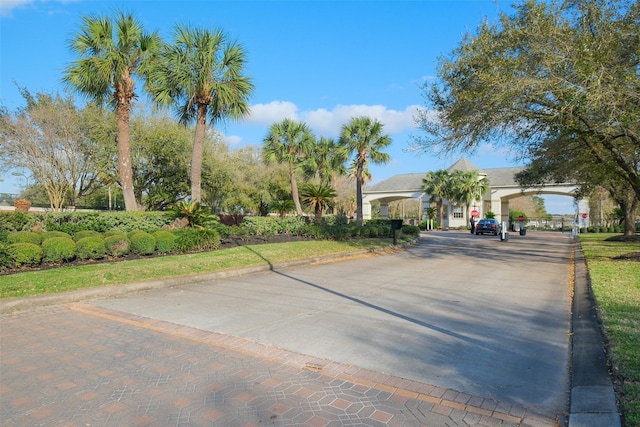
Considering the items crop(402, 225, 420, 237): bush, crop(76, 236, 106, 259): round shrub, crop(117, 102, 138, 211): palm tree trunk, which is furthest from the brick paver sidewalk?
crop(402, 225, 420, 237): bush

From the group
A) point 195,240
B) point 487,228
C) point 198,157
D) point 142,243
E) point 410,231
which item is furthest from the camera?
point 487,228

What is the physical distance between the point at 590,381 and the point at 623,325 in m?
2.17

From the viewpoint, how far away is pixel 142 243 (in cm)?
1277

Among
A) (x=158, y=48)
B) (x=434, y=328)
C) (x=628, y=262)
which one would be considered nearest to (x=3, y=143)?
(x=158, y=48)

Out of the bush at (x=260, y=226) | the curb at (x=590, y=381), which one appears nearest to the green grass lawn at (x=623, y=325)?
the curb at (x=590, y=381)

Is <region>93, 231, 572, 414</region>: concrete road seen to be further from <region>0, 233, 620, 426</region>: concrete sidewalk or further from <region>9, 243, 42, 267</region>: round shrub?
<region>9, 243, 42, 267</region>: round shrub

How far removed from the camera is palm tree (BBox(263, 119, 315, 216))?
29844mm

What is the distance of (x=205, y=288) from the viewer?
9.39 m

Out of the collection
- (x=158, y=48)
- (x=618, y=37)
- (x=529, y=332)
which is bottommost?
(x=529, y=332)

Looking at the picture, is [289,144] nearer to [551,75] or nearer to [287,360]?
[551,75]

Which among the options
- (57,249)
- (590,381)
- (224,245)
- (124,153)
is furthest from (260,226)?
(590,381)

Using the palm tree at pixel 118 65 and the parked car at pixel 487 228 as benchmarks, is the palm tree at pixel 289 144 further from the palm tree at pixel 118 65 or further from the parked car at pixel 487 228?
the parked car at pixel 487 228

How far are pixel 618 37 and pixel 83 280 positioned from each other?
14.2 meters

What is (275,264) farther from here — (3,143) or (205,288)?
(3,143)
